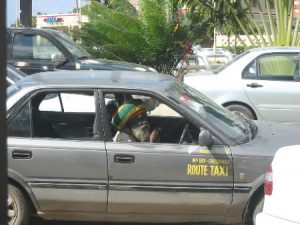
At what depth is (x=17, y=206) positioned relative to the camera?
4727mm

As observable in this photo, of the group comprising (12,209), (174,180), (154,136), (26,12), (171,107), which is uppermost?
(26,12)

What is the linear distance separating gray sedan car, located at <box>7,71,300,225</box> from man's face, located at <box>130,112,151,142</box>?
0.21 metres

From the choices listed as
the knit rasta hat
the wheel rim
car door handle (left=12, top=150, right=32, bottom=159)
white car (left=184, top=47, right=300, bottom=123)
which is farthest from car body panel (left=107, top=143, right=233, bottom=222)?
white car (left=184, top=47, right=300, bottom=123)

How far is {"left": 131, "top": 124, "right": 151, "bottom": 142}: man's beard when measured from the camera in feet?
16.4

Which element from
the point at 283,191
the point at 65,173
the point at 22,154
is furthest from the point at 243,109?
the point at 283,191

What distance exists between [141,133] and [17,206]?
3.99ft

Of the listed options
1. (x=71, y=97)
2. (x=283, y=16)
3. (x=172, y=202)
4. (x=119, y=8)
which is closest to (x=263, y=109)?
(x=71, y=97)

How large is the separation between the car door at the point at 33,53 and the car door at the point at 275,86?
3.50 m

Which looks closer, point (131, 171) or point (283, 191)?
point (283, 191)

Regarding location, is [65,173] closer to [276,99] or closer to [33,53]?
[276,99]

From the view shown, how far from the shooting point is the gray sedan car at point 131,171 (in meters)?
4.64

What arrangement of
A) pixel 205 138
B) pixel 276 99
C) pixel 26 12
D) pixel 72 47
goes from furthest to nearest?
pixel 26 12
pixel 72 47
pixel 276 99
pixel 205 138

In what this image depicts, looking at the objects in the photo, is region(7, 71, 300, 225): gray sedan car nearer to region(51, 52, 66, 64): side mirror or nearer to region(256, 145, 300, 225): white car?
region(256, 145, 300, 225): white car

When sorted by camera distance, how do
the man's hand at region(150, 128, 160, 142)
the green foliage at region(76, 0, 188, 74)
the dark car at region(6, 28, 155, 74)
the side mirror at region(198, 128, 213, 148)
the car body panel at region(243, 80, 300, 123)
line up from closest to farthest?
the side mirror at region(198, 128, 213, 148), the man's hand at region(150, 128, 160, 142), the car body panel at region(243, 80, 300, 123), the dark car at region(6, 28, 155, 74), the green foliage at region(76, 0, 188, 74)
